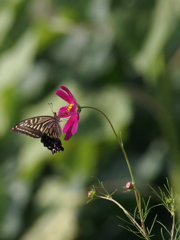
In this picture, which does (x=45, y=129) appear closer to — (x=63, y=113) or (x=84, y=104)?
(x=63, y=113)

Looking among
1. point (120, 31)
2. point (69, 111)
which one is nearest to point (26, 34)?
point (120, 31)

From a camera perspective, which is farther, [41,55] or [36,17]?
[41,55]

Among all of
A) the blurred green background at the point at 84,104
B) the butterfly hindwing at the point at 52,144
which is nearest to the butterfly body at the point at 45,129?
the butterfly hindwing at the point at 52,144

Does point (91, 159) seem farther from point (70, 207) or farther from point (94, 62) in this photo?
point (94, 62)

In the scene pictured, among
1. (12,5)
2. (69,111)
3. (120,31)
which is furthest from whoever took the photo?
(12,5)

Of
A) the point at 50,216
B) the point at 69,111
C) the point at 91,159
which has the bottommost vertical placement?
the point at 50,216

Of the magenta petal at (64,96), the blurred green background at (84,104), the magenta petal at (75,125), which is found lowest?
the blurred green background at (84,104)

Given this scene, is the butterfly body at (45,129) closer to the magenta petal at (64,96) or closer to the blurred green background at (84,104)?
the magenta petal at (64,96)
